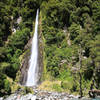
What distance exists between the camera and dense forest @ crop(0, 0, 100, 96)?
1792 cm

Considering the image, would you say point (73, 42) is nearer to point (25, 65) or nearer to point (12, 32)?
point (25, 65)

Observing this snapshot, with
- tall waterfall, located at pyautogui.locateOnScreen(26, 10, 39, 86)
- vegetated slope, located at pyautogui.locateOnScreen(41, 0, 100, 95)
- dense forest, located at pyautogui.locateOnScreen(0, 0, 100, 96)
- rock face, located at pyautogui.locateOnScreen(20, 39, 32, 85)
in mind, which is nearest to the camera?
vegetated slope, located at pyautogui.locateOnScreen(41, 0, 100, 95)

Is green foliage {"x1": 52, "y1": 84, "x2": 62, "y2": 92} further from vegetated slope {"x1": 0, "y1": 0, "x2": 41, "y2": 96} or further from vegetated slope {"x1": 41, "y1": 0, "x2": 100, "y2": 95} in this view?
vegetated slope {"x1": 0, "y1": 0, "x2": 41, "y2": 96}

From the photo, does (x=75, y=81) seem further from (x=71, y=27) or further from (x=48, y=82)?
(x=71, y=27)

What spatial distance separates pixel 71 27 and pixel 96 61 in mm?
8681


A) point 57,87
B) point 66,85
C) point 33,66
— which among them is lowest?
point 57,87

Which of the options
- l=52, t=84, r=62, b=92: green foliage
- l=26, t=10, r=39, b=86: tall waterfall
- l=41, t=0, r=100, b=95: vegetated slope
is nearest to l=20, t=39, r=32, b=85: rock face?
l=26, t=10, r=39, b=86: tall waterfall

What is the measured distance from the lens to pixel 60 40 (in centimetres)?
2373

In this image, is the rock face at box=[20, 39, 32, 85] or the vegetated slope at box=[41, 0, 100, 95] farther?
the rock face at box=[20, 39, 32, 85]

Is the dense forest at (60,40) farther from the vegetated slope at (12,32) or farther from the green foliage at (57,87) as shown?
the green foliage at (57,87)

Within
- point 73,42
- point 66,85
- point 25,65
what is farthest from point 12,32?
point 66,85

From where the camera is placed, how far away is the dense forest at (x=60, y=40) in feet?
58.8

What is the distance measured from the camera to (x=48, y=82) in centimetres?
1936

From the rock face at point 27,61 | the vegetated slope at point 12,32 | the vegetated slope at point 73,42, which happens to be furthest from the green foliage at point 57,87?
the vegetated slope at point 12,32
